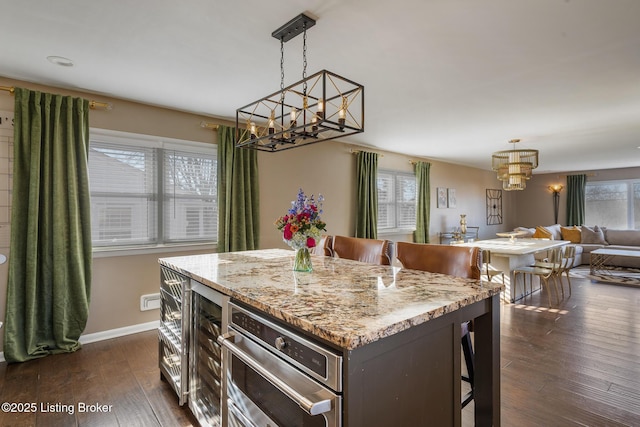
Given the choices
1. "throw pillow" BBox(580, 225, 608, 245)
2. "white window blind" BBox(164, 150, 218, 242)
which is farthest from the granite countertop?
"throw pillow" BBox(580, 225, 608, 245)

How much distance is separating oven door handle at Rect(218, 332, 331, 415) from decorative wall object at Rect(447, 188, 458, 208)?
6.78 m

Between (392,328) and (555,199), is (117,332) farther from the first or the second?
(555,199)

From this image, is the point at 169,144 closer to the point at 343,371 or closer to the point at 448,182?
the point at 343,371

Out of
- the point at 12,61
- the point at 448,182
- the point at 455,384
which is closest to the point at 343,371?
the point at 455,384

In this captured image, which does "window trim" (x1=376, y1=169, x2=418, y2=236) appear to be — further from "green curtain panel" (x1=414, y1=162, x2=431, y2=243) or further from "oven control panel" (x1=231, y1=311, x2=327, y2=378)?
"oven control panel" (x1=231, y1=311, x2=327, y2=378)

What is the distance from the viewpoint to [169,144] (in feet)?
11.6

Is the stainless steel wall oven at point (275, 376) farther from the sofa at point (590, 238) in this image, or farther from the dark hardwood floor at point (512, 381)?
the sofa at point (590, 238)

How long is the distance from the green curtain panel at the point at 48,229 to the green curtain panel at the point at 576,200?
1061 centimetres

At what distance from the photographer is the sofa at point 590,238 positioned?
22.7ft

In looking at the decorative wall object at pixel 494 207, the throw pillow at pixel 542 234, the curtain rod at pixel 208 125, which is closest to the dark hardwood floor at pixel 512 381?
the curtain rod at pixel 208 125

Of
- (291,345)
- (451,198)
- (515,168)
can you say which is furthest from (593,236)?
(291,345)

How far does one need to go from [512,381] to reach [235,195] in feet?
10.4

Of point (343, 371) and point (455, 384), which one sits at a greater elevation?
point (343, 371)

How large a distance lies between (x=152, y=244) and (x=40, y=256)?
912 mm
